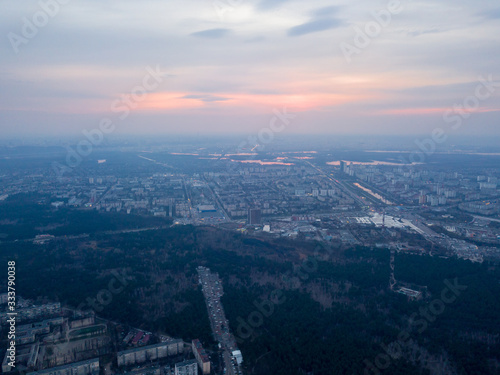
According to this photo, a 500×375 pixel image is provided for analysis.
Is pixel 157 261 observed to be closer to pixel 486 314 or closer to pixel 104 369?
pixel 104 369

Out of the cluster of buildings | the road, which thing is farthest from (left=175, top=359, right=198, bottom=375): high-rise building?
the road

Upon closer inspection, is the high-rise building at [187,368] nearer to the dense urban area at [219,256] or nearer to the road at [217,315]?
the dense urban area at [219,256]

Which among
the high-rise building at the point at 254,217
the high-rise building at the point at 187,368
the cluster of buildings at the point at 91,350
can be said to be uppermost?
the high-rise building at the point at 254,217

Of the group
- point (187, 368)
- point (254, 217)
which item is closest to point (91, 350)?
point (187, 368)

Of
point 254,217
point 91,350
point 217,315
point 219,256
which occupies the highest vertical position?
point 254,217

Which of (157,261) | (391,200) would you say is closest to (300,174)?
(391,200)

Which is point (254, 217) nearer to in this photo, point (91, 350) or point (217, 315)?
point (217, 315)

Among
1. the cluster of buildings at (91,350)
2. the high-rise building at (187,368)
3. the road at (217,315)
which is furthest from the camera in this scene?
the road at (217,315)

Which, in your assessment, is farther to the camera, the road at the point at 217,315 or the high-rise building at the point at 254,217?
the high-rise building at the point at 254,217

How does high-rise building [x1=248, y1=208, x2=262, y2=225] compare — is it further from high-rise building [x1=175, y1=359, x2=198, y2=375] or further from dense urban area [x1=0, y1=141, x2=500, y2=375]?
high-rise building [x1=175, y1=359, x2=198, y2=375]

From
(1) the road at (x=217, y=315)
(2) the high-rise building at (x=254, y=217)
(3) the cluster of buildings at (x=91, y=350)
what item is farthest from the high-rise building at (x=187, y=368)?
(2) the high-rise building at (x=254, y=217)

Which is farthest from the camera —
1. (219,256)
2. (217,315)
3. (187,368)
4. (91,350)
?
(219,256)
